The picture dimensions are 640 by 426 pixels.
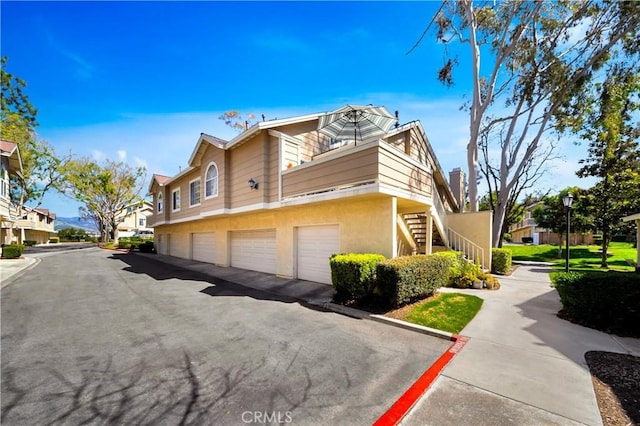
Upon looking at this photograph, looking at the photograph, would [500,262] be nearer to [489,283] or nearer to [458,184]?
[489,283]

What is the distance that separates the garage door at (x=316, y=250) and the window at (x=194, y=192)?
8894 millimetres

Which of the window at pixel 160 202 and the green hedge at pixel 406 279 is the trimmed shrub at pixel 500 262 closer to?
the green hedge at pixel 406 279

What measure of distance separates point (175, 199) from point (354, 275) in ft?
58.2

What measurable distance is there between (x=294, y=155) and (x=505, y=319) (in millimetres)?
8347

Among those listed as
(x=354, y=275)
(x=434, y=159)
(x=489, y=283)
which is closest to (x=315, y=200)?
(x=354, y=275)

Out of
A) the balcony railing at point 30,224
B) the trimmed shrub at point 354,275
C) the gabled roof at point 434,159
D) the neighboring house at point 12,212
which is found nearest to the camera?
the trimmed shrub at point 354,275

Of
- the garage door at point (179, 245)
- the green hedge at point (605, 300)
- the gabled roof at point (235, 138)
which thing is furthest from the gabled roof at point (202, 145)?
the green hedge at point (605, 300)

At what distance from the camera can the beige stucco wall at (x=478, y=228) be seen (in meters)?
11.7

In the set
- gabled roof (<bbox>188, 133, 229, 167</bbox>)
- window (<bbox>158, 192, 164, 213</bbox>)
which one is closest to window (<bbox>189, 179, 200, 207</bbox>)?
gabled roof (<bbox>188, 133, 229, 167</bbox>)

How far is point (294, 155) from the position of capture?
1059cm

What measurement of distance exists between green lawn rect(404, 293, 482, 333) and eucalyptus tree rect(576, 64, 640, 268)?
45.9ft

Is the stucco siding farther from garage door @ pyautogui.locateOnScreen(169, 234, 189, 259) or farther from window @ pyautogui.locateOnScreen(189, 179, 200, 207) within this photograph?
garage door @ pyautogui.locateOnScreen(169, 234, 189, 259)

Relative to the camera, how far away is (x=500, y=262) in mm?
12367

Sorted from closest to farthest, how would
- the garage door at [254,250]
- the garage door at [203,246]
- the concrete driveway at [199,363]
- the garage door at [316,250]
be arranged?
the concrete driveway at [199,363] → the garage door at [316,250] → the garage door at [254,250] → the garage door at [203,246]
